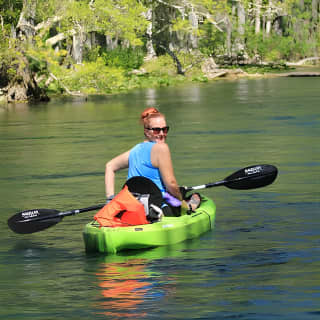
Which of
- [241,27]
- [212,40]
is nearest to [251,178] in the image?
[212,40]

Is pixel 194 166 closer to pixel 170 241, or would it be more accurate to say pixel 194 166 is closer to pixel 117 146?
pixel 117 146

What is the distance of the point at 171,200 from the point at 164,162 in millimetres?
501

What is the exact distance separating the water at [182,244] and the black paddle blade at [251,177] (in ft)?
1.15

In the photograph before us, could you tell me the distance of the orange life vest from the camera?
9.45 metres

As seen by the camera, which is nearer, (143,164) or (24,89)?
(143,164)

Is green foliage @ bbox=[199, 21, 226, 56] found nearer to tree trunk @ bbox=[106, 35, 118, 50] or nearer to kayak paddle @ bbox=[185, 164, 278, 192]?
tree trunk @ bbox=[106, 35, 118, 50]

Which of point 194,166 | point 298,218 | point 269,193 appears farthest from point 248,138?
point 298,218

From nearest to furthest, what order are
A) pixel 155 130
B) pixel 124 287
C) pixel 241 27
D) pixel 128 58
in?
pixel 124 287 → pixel 155 130 → pixel 128 58 → pixel 241 27

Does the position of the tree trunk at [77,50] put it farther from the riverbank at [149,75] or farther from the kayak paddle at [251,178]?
the kayak paddle at [251,178]

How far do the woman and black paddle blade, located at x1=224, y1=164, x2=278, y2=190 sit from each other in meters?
1.61

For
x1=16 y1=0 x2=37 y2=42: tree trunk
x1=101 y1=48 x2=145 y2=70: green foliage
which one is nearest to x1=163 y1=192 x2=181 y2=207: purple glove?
x1=16 y1=0 x2=37 y2=42: tree trunk

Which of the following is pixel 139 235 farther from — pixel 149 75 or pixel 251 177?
pixel 149 75

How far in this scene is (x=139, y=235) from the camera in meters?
9.48

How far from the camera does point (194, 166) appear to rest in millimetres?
16406
